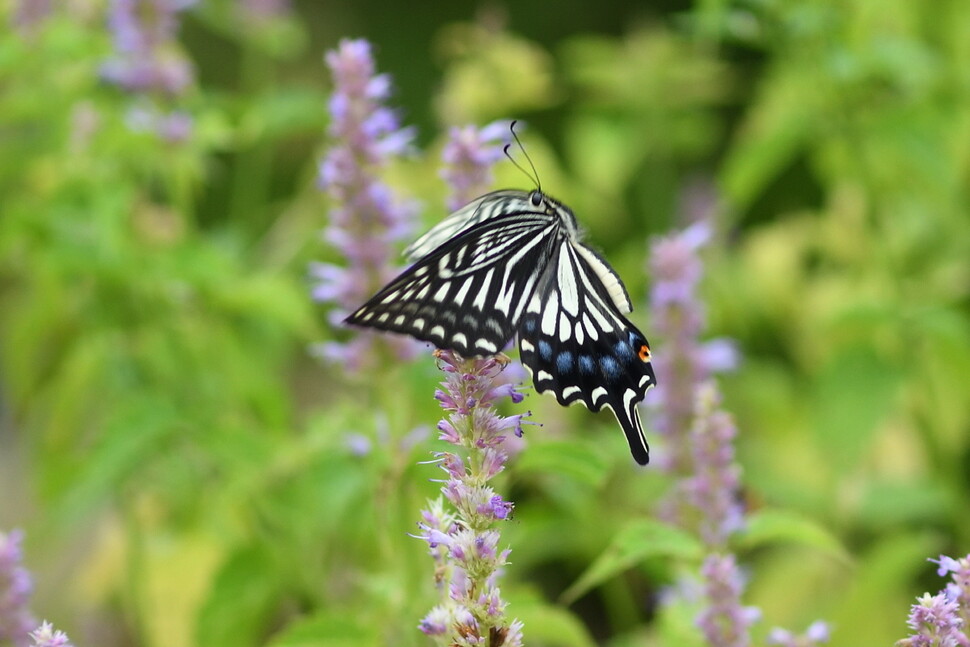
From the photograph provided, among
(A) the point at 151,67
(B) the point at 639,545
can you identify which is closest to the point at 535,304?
(B) the point at 639,545

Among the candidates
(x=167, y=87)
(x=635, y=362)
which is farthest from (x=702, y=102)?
(x=635, y=362)

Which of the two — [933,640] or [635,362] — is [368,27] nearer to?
[635,362]

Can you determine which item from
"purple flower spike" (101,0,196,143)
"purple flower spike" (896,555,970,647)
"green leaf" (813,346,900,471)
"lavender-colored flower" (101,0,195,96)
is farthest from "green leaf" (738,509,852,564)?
"lavender-colored flower" (101,0,195,96)

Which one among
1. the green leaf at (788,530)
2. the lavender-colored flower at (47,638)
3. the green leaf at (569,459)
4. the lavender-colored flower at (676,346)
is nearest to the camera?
the lavender-colored flower at (47,638)

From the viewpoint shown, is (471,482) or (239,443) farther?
(239,443)

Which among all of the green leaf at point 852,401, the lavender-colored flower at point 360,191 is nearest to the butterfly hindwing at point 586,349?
the lavender-colored flower at point 360,191

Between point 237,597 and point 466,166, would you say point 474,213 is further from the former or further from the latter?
point 237,597

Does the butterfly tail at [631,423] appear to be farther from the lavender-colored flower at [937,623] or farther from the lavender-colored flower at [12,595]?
the lavender-colored flower at [12,595]
